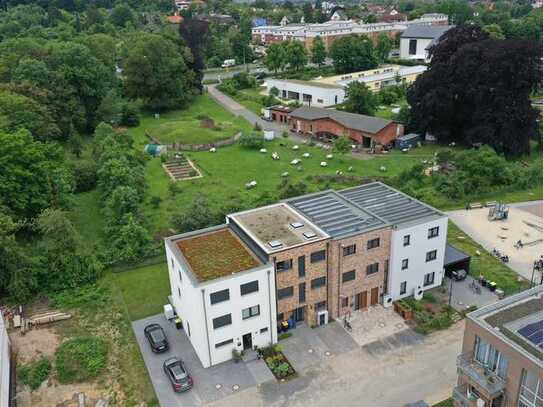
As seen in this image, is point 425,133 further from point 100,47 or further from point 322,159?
point 100,47

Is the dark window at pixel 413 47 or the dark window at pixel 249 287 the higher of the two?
the dark window at pixel 413 47

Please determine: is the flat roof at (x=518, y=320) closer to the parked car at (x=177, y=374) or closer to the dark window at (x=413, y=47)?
the parked car at (x=177, y=374)

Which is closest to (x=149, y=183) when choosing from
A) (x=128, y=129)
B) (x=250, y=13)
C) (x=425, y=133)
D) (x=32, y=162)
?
(x=32, y=162)

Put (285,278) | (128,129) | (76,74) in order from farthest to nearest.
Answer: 1. (128,129)
2. (76,74)
3. (285,278)

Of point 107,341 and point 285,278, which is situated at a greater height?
point 285,278

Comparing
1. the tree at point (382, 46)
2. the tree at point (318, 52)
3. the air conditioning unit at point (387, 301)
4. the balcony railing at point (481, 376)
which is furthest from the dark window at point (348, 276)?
the tree at point (382, 46)

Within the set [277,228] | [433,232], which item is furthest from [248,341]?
[433,232]

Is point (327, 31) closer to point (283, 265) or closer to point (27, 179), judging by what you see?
point (27, 179)

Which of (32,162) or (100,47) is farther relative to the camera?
(100,47)
